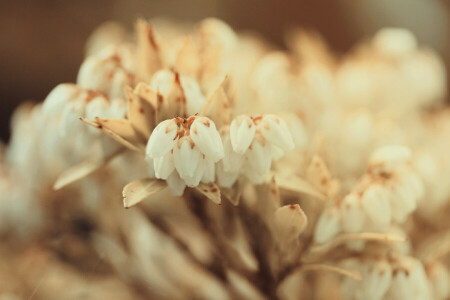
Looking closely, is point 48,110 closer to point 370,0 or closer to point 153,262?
point 153,262

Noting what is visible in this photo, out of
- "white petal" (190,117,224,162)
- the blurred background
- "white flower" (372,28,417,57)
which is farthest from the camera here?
the blurred background

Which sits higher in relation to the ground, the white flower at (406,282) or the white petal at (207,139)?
the white petal at (207,139)

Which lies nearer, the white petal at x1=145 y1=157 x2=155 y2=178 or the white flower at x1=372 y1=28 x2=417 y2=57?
the white petal at x1=145 y1=157 x2=155 y2=178

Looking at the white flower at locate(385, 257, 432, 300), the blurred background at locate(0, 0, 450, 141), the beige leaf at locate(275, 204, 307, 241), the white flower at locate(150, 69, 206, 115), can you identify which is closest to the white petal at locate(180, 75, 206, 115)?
the white flower at locate(150, 69, 206, 115)

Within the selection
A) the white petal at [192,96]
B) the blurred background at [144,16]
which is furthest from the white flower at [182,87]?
the blurred background at [144,16]

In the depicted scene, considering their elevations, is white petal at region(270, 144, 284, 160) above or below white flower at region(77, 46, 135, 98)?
below

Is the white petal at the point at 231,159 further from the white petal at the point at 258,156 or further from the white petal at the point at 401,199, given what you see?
the white petal at the point at 401,199

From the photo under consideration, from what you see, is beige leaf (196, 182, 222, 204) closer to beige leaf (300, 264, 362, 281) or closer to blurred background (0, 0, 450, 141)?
beige leaf (300, 264, 362, 281)

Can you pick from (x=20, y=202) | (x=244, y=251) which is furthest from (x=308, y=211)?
(x=20, y=202)
